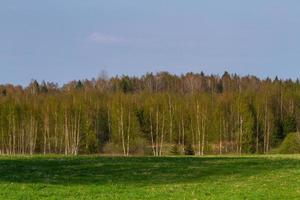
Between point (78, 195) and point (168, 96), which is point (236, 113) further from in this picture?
point (78, 195)

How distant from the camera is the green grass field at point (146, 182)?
22594 millimetres

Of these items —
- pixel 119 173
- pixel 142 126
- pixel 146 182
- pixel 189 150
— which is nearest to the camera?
pixel 146 182

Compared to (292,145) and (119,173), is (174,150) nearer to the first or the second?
(292,145)

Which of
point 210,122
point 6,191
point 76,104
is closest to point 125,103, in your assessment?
point 76,104

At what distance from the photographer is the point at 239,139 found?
114438 millimetres

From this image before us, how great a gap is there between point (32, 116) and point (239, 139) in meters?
42.8

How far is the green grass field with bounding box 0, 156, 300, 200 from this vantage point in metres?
22.6

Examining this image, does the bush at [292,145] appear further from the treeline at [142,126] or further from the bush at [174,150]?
the bush at [174,150]

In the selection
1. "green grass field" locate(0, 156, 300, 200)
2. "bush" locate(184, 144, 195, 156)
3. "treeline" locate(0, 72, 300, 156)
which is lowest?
"bush" locate(184, 144, 195, 156)

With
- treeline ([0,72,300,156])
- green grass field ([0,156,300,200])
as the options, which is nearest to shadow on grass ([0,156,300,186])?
green grass field ([0,156,300,200])

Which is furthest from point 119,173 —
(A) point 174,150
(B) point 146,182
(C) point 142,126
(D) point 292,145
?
(C) point 142,126

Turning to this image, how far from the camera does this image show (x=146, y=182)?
97.0 ft

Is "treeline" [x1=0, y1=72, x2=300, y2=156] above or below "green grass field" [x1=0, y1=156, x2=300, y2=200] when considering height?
above

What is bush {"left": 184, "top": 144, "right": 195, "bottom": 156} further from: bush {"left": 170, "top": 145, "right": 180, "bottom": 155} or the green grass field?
the green grass field
